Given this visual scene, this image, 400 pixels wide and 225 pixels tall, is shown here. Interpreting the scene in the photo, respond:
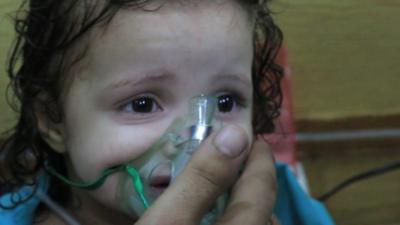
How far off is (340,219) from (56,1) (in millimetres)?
878

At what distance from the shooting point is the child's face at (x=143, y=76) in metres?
0.85

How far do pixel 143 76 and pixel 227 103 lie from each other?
138mm

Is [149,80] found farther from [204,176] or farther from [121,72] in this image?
[204,176]

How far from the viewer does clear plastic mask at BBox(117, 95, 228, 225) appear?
80 cm

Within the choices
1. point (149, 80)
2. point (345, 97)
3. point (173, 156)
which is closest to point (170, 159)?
point (173, 156)

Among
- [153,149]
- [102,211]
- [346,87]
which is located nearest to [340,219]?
[346,87]

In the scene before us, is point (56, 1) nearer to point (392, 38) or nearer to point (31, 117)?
point (31, 117)

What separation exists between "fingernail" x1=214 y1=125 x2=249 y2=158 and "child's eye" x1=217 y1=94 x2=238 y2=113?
166mm

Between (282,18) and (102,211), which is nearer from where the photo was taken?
(102,211)

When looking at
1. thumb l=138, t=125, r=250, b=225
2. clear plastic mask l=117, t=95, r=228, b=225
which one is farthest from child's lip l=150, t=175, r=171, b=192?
thumb l=138, t=125, r=250, b=225

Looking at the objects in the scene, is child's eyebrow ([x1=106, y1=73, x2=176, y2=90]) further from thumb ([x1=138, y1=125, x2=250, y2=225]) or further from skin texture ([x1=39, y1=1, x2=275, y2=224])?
thumb ([x1=138, y1=125, x2=250, y2=225])

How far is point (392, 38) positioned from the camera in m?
1.48

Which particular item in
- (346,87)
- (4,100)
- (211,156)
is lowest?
(346,87)

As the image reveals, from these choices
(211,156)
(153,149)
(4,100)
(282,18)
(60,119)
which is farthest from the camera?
(282,18)
